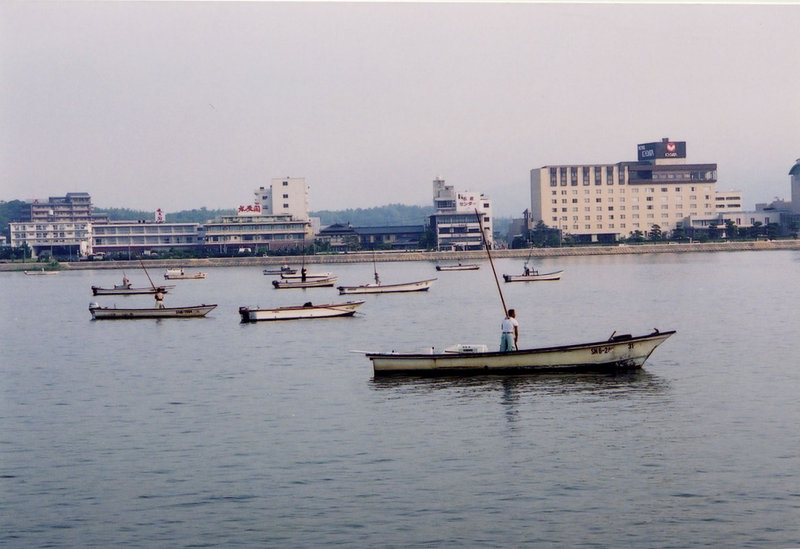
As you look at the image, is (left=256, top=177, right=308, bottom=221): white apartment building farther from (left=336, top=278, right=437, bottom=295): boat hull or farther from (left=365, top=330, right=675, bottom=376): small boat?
(left=365, top=330, right=675, bottom=376): small boat

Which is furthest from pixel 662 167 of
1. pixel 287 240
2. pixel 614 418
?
pixel 614 418

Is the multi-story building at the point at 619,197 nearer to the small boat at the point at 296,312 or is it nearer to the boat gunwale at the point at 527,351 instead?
the small boat at the point at 296,312

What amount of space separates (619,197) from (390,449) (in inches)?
5967

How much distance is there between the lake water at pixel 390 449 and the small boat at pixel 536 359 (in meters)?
0.39

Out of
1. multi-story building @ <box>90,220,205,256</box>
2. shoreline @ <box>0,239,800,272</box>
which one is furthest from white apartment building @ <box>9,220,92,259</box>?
shoreline @ <box>0,239,800,272</box>

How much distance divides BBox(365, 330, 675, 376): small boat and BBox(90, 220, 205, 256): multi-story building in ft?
451

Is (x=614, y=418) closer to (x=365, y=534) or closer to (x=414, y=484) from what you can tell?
(x=414, y=484)

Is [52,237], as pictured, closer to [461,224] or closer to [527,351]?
[461,224]

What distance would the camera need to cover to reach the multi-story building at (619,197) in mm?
165625

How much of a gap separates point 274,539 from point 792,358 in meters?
22.0

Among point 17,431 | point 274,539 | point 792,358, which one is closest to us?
point 274,539

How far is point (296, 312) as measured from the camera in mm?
51562

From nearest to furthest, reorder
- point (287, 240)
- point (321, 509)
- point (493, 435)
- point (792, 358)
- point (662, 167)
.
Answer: point (321, 509), point (493, 435), point (792, 358), point (287, 240), point (662, 167)

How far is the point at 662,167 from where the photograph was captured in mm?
168875
